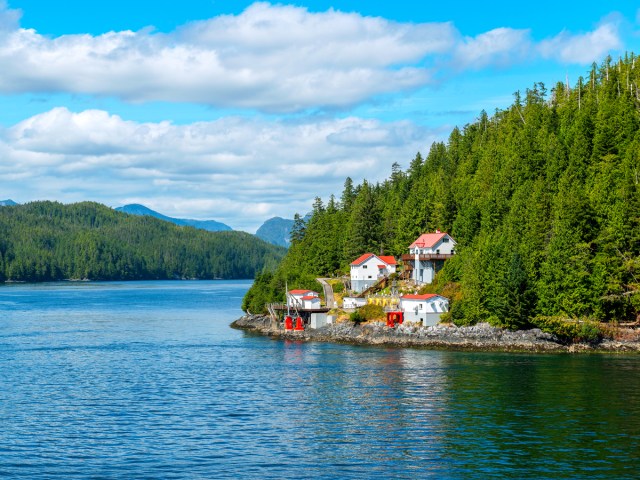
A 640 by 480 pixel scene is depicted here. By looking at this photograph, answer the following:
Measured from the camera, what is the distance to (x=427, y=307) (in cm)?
10319

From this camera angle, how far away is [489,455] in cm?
4569

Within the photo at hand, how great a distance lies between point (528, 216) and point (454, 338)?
24894 mm

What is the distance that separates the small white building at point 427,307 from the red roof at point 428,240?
2045cm

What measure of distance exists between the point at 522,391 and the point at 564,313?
3024 centimetres

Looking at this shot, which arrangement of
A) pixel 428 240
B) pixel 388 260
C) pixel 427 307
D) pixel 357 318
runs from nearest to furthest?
pixel 427 307, pixel 357 318, pixel 428 240, pixel 388 260

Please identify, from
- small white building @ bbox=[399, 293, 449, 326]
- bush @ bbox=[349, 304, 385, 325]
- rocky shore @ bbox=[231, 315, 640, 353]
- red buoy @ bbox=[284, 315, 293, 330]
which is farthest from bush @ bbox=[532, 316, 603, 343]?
red buoy @ bbox=[284, 315, 293, 330]

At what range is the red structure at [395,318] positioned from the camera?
105 metres

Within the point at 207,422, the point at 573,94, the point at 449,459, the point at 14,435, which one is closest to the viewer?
the point at 449,459

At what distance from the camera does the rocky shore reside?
90250 mm

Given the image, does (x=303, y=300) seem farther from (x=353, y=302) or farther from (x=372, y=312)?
(x=372, y=312)

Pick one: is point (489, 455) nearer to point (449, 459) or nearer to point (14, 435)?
point (449, 459)

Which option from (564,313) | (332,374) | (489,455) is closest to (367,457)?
(489,455)

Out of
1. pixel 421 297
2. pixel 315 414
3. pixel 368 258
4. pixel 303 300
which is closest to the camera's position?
pixel 315 414

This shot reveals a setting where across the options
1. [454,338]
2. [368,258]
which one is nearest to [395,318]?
[454,338]
